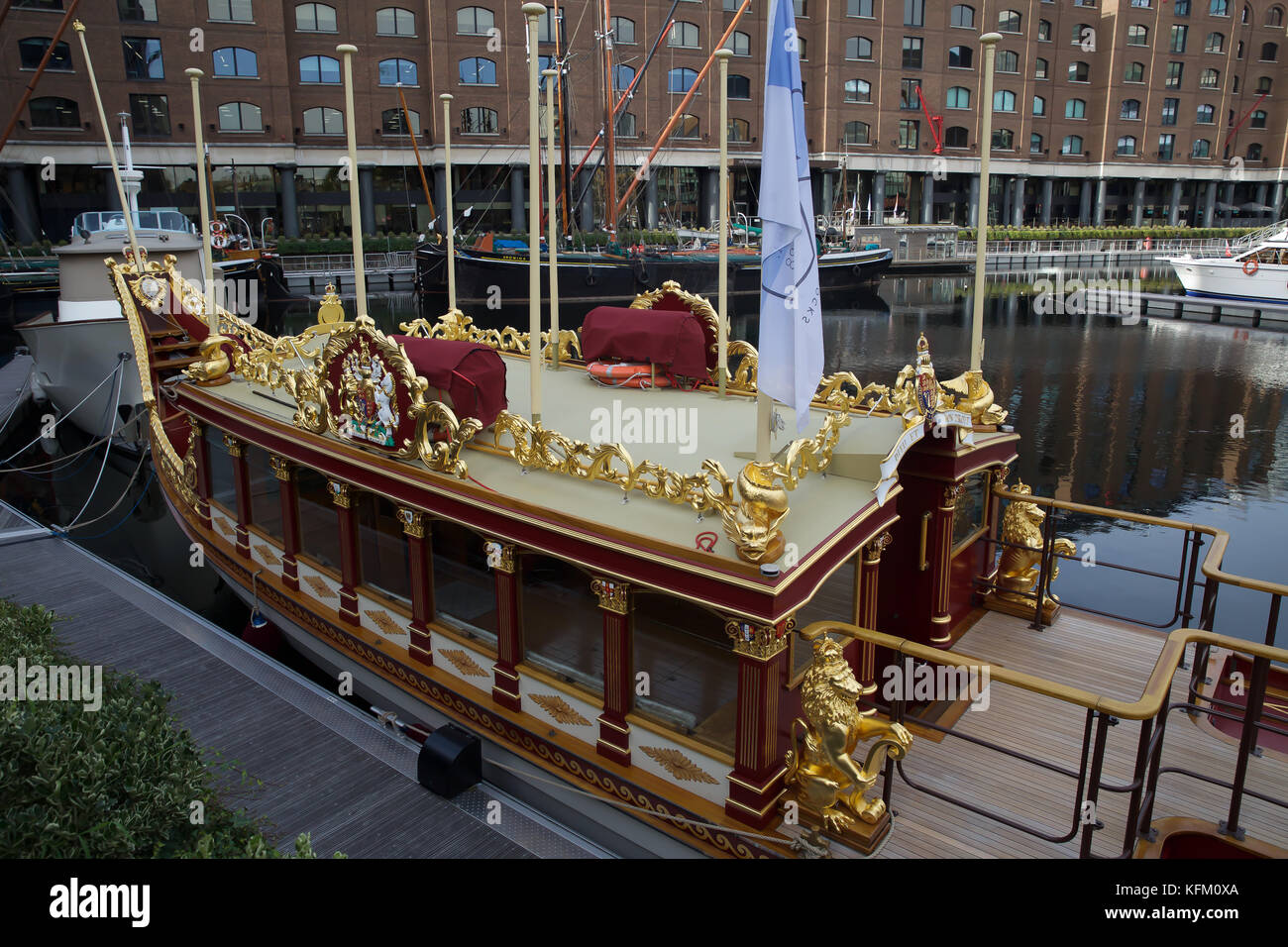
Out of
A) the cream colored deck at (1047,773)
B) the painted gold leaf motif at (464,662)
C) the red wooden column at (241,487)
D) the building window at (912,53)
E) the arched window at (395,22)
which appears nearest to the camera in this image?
the cream colored deck at (1047,773)

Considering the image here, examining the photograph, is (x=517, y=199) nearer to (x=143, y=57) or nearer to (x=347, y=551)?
(x=143, y=57)

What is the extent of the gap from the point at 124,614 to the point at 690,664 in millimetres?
8750

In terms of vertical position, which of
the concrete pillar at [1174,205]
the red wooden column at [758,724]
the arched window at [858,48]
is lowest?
the red wooden column at [758,724]

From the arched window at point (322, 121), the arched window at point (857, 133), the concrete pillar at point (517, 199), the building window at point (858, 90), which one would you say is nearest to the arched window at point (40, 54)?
the arched window at point (322, 121)

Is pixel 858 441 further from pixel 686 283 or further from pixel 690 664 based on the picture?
pixel 686 283

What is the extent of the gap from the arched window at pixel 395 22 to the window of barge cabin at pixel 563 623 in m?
59.8

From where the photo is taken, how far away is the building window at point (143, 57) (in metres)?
52.5

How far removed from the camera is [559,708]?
7.75 m

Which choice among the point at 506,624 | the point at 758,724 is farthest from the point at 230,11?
the point at 758,724

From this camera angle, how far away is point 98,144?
53062 mm

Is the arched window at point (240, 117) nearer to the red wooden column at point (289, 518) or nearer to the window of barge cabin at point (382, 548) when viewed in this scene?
the red wooden column at point (289, 518)

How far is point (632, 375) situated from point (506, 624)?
4.15 m
